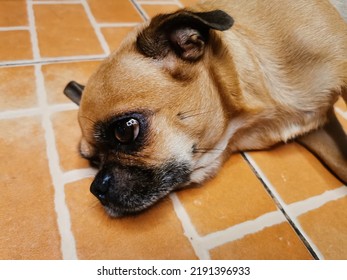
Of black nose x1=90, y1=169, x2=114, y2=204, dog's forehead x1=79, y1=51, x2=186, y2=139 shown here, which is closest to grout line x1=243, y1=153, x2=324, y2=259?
dog's forehead x1=79, y1=51, x2=186, y2=139

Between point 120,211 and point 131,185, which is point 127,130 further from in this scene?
point 120,211

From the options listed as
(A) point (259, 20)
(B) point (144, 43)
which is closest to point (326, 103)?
(A) point (259, 20)

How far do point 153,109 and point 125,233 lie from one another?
49 cm

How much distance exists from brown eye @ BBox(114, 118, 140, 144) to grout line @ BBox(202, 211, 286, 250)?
1.57 ft

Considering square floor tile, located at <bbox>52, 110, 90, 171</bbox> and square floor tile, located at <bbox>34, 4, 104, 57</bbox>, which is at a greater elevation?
square floor tile, located at <bbox>34, 4, 104, 57</bbox>

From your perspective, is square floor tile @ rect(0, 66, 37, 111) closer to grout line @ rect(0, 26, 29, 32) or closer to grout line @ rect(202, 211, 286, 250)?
grout line @ rect(0, 26, 29, 32)

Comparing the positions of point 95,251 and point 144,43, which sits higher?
point 144,43

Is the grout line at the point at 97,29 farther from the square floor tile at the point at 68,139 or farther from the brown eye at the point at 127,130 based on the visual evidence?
the brown eye at the point at 127,130

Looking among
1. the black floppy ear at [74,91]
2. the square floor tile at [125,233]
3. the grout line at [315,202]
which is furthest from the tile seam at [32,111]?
the grout line at [315,202]

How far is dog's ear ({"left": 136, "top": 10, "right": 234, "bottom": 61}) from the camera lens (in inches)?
49.0

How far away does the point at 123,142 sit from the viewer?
1.26 metres

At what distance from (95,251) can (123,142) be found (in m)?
0.41

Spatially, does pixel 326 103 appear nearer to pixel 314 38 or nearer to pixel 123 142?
pixel 314 38

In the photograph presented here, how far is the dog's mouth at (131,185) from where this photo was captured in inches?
50.1
